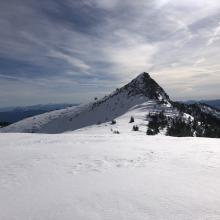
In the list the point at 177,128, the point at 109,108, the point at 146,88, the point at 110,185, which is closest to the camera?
the point at 110,185

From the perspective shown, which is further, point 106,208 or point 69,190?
point 69,190

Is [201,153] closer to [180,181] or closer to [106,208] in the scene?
[180,181]

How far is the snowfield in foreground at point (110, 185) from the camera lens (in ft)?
19.0

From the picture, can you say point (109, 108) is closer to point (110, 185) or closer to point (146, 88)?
point (146, 88)

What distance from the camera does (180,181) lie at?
7.91 metres

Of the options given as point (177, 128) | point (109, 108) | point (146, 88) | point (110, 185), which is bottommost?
point (110, 185)

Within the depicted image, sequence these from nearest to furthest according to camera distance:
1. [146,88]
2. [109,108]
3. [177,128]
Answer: [177,128]
[109,108]
[146,88]

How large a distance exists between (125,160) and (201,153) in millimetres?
3676

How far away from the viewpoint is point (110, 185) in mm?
7699

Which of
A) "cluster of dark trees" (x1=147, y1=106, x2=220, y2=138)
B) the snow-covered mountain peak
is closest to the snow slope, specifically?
the snow-covered mountain peak

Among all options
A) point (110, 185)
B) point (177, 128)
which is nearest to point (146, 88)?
point (177, 128)

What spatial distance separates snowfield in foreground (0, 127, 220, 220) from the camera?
5797 mm

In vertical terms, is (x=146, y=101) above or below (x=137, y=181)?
above

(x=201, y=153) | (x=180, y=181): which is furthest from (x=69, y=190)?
(x=201, y=153)
